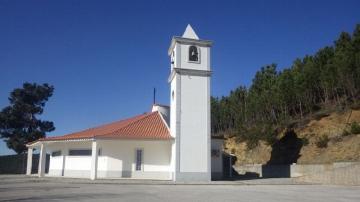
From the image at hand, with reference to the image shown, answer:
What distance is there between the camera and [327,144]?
36906 millimetres

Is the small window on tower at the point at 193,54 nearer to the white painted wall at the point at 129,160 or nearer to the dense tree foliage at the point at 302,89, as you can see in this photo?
the white painted wall at the point at 129,160

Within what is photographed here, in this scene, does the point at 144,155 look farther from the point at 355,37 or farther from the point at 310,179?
the point at 355,37

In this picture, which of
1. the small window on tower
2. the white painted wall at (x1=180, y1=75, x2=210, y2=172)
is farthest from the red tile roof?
the small window on tower

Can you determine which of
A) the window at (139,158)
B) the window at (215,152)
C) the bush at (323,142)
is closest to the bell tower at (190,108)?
the window at (139,158)

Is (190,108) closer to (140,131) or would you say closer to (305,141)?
(140,131)

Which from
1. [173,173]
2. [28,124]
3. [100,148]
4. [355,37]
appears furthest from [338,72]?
[28,124]

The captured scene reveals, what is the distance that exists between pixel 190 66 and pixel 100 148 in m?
9.19

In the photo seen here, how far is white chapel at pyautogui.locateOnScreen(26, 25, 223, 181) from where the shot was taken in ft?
93.8

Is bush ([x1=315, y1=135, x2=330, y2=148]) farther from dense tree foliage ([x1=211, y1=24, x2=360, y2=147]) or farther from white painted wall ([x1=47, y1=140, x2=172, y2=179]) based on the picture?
white painted wall ([x1=47, y1=140, x2=172, y2=179])

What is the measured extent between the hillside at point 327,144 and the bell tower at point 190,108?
1188 cm

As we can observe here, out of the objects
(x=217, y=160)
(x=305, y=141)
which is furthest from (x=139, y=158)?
(x=305, y=141)

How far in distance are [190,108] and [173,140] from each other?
2.67 m

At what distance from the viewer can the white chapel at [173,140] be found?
93.8 ft

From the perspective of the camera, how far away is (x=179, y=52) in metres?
29.9
